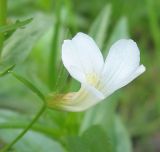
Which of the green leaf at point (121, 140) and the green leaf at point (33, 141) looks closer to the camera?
the green leaf at point (33, 141)

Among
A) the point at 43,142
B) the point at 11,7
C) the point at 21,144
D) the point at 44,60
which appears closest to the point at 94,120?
the point at 43,142

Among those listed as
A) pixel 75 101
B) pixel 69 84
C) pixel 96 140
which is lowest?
pixel 69 84

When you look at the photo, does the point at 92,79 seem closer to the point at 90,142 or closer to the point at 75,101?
the point at 75,101

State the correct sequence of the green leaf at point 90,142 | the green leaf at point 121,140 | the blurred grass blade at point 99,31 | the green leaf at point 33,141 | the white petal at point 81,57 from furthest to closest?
the blurred grass blade at point 99,31 < the green leaf at point 121,140 < the green leaf at point 33,141 < the green leaf at point 90,142 < the white petal at point 81,57

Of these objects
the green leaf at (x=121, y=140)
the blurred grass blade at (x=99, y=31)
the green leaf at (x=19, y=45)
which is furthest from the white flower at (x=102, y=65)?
the blurred grass blade at (x=99, y=31)

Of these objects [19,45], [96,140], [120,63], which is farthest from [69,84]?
[120,63]

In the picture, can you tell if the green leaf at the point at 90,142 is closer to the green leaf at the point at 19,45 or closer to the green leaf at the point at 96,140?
the green leaf at the point at 96,140

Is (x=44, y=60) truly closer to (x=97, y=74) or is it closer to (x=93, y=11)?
(x=93, y=11)

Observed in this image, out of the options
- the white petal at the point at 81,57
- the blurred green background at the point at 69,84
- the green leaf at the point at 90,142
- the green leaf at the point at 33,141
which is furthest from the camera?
the green leaf at the point at 33,141
